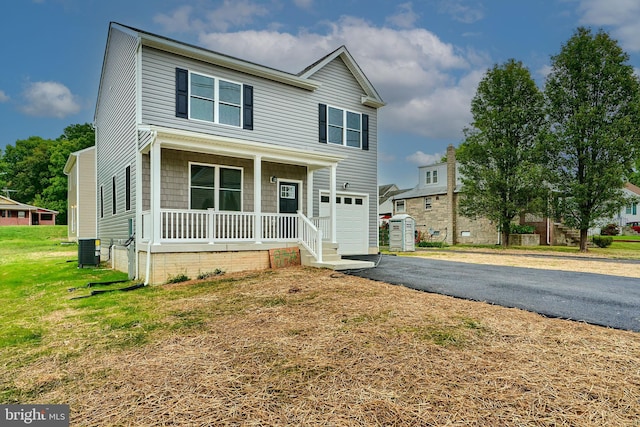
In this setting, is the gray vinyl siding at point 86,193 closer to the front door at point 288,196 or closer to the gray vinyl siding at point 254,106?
the gray vinyl siding at point 254,106

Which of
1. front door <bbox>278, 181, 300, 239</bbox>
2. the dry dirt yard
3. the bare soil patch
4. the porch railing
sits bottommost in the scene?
the bare soil patch

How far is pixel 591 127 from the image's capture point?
1764 centimetres

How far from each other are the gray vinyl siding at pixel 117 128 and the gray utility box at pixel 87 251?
0.72m

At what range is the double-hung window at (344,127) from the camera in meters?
13.1

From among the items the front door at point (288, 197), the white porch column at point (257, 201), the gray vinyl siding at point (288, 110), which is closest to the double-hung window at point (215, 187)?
the gray vinyl siding at point (288, 110)

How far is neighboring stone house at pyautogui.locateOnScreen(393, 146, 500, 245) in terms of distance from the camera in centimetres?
2362

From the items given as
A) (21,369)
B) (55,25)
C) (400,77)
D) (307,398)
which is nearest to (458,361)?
(307,398)

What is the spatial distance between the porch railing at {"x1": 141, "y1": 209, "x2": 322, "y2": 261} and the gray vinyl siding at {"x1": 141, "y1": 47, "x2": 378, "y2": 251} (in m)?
2.26

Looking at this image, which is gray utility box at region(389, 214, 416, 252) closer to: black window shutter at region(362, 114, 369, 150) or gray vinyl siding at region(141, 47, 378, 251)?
gray vinyl siding at region(141, 47, 378, 251)

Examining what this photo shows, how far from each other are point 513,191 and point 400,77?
30.4ft

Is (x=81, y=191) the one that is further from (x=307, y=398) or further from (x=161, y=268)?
(x=307, y=398)

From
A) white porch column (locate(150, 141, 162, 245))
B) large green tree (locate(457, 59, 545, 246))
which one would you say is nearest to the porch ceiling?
white porch column (locate(150, 141, 162, 245))

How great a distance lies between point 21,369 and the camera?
11.3 ft

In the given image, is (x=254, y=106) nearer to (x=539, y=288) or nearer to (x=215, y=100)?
(x=215, y=100)
